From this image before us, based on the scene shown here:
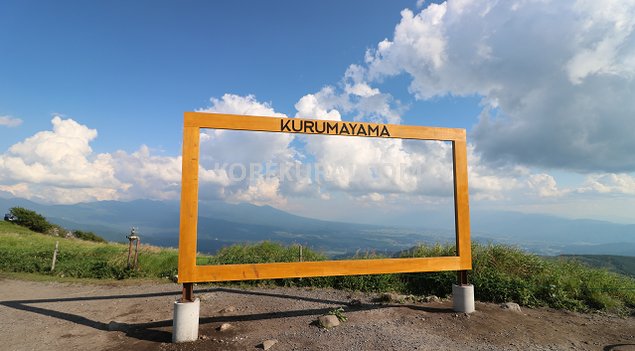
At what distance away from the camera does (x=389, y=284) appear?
28.9ft

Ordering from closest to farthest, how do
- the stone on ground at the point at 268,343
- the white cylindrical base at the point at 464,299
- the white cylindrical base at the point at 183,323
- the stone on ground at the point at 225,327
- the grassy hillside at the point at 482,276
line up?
the stone on ground at the point at 268,343
the white cylindrical base at the point at 183,323
the stone on ground at the point at 225,327
the white cylindrical base at the point at 464,299
the grassy hillside at the point at 482,276

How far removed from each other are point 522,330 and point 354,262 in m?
3.26

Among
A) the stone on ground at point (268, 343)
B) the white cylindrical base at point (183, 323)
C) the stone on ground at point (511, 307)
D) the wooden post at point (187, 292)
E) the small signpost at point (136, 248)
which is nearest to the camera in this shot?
the stone on ground at point (268, 343)

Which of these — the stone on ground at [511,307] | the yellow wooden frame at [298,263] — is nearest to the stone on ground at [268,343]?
the yellow wooden frame at [298,263]

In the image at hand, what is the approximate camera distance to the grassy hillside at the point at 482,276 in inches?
298

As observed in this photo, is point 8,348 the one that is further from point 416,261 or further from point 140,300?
point 416,261

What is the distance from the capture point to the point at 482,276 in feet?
26.8

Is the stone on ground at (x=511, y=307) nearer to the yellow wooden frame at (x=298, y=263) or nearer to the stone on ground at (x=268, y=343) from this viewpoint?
the yellow wooden frame at (x=298, y=263)

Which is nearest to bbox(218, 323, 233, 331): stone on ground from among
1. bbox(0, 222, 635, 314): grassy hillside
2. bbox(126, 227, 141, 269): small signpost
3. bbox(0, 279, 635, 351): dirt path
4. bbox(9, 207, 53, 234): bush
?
bbox(0, 279, 635, 351): dirt path

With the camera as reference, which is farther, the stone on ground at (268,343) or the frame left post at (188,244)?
the frame left post at (188,244)

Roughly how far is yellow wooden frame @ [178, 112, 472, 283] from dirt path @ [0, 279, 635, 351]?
985 millimetres

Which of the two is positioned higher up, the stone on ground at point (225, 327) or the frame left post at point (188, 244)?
the frame left post at point (188, 244)

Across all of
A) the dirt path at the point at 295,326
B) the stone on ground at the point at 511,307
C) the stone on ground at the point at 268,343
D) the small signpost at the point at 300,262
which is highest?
the small signpost at the point at 300,262

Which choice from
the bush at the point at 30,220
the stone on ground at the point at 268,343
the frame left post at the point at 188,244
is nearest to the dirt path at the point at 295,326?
the stone on ground at the point at 268,343
